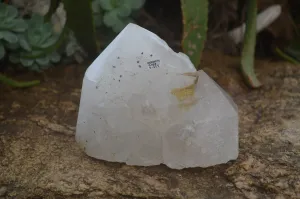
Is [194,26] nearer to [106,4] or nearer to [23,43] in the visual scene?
[106,4]

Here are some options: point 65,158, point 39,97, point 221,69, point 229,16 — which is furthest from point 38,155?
point 229,16

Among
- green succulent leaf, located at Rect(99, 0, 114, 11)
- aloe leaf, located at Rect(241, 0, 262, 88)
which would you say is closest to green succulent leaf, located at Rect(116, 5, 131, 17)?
green succulent leaf, located at Rect(99, 0, 114, 11)

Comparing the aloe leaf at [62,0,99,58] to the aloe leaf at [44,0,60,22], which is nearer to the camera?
the aloe leaf at [62,0,99,58]

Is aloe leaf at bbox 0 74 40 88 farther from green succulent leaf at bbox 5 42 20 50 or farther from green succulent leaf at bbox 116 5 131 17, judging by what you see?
green succulent leaf at bbox 116 5 131 17

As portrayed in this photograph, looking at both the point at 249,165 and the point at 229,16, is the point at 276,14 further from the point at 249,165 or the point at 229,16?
the point at 249,165

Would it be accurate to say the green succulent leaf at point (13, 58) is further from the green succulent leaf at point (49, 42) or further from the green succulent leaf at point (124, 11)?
the green succulent leaf at point (124, 11)

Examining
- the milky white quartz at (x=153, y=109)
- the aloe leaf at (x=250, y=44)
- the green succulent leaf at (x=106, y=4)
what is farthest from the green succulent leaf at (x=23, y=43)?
the aloe leaf at (x=250, y=44)
